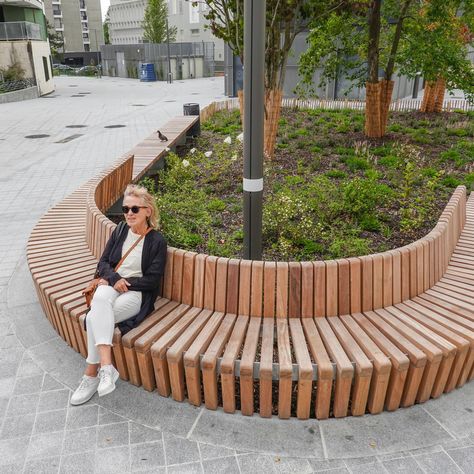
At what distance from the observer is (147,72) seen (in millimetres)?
44156

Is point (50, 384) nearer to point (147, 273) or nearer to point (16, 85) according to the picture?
point (147, 273)

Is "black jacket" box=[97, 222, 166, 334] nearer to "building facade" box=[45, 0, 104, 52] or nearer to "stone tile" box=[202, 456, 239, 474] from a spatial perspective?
"stone tile" box=[202, 456, 239, 474]

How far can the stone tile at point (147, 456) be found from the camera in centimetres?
301

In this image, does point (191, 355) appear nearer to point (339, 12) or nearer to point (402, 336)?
point (402, 336)

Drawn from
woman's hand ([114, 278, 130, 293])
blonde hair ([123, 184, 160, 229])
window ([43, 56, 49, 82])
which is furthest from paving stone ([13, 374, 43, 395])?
window ([43, 56, 49, 82])

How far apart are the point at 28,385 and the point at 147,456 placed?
1.33 metres

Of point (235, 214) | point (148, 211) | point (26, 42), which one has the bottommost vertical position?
point (235, 214)

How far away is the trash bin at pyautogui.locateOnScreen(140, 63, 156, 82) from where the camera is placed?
44025 mm

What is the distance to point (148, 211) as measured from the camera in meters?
3.80

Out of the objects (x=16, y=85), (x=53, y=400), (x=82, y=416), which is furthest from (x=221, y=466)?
(x=16, y=85)

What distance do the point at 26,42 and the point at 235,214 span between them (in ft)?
89.7

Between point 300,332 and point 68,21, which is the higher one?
point 68,21

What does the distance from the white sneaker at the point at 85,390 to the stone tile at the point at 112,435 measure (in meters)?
0.32

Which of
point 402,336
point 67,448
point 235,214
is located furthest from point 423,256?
point 67,448
